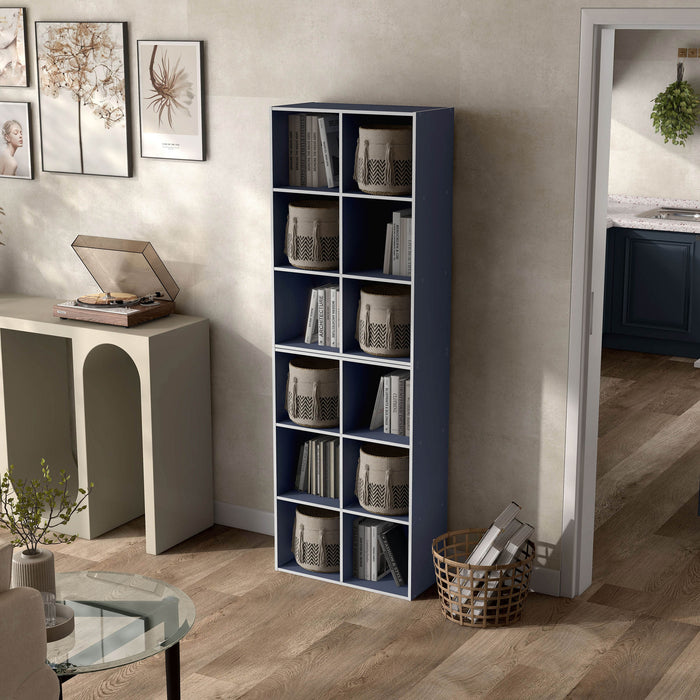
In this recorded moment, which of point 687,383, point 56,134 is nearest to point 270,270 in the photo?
point 56,134

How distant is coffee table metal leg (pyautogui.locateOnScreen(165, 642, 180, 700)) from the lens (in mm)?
2939

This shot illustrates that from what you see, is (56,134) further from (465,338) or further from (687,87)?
(687,87)

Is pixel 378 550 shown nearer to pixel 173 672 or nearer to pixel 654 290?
pixel 173 672

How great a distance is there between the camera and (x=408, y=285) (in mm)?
3859

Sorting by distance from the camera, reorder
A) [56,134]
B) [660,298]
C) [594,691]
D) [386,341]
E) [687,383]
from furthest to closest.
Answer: [660,298] < [687,383] < [56,134] < [386,341] < [594,691]

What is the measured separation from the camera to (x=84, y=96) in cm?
447

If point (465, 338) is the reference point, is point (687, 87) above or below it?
above

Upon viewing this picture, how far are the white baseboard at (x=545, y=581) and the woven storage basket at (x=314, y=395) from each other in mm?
917

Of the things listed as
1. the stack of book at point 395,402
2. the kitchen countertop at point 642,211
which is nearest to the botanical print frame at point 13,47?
the stack of book at point 395,402

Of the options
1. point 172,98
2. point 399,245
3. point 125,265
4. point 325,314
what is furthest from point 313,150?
point 125,265

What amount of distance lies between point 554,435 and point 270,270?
1261 mm

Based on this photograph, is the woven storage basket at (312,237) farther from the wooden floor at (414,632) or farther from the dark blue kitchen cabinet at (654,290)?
the dark blue kitchen cabinet at (654,290)

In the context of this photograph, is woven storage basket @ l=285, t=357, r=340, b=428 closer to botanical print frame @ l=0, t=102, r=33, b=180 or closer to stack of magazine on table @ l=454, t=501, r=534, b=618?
stack of magazine on table @ l=454, t=501, r=534, b=618

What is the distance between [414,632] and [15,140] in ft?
9.00
